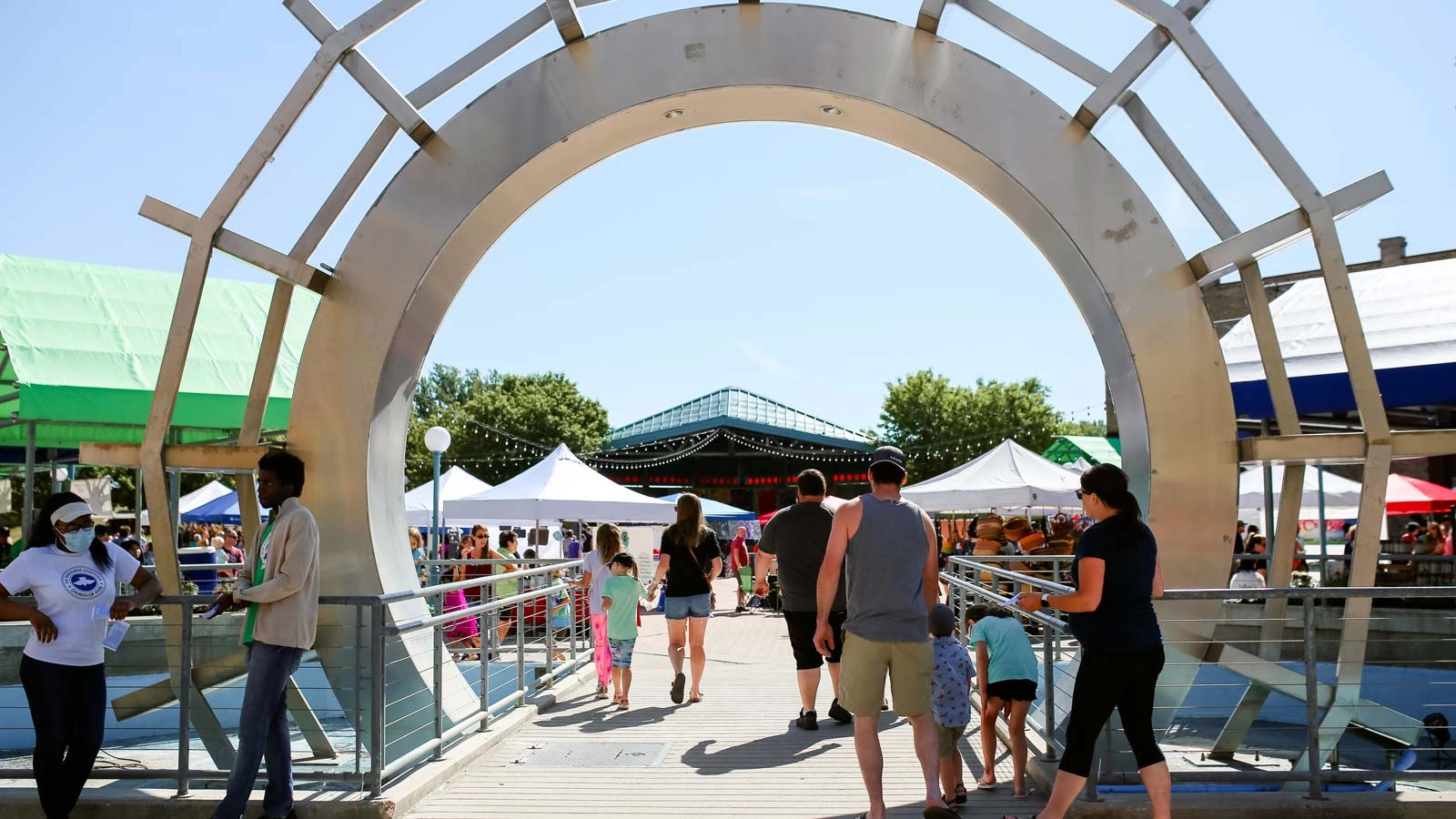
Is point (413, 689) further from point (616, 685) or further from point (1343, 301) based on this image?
point (1343, 301)

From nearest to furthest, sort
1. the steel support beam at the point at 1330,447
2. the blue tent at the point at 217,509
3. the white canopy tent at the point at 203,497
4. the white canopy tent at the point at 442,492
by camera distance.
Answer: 1. the steel support beam at the point at 1330,447
2. the white canopy tent at the point at 442,492
3. the blue tent at the point at 217,509
4. the white canopy tent at the point at 203,497

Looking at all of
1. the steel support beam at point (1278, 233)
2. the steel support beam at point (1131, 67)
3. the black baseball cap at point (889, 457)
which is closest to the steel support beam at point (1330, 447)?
the steel support beam at point (1278, 233)

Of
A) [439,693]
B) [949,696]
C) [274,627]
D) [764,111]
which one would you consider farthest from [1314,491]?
[274,627]

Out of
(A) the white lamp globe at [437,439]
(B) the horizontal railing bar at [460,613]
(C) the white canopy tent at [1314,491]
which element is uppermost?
(A) the white lamp globe at [437,439]

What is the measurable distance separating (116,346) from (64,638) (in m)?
8.76

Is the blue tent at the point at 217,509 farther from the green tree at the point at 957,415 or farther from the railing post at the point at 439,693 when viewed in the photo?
the green tree at the point at 957,415

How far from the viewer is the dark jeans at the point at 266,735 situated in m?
4.92

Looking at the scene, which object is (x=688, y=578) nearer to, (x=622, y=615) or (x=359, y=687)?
(x=622, y=615)

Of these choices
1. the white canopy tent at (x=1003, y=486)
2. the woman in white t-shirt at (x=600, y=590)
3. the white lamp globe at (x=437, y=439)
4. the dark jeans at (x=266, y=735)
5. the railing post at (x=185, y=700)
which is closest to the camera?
the dark jeans at (x=266, y=735)

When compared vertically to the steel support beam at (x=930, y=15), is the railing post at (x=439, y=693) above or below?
below

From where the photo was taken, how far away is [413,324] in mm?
6906

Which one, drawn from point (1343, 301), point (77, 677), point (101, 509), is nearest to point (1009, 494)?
point (1343, 301)

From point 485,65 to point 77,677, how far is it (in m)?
3.87

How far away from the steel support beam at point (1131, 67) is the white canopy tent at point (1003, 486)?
39.3ft
